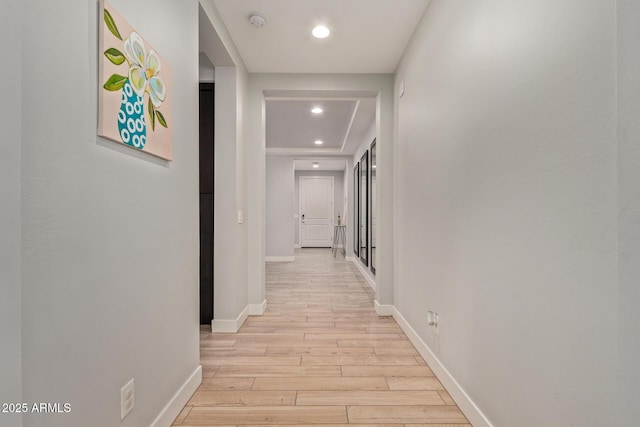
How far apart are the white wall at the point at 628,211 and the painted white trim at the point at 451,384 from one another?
34.0 inches

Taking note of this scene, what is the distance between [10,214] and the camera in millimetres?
781

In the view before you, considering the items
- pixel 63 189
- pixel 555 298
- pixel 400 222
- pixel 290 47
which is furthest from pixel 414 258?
pixel 63 189

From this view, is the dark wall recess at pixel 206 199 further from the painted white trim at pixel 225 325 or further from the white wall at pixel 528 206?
the white wall at pixel 528 206

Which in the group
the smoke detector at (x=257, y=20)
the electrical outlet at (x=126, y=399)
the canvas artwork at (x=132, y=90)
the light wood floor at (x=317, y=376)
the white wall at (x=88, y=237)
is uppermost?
the smoke detector at (x=257, y=20)

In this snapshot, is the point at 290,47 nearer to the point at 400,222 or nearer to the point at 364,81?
the point at 364,81

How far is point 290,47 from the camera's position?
2.90m

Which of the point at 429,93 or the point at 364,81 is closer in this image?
the point at 429,93

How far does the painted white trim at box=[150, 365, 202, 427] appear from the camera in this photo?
1552mm

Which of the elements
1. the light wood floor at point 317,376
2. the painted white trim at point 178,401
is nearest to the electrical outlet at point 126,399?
the painted white trim at point 178,401

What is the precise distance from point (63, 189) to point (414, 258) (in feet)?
7.55

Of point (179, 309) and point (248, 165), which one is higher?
point (248, 165)

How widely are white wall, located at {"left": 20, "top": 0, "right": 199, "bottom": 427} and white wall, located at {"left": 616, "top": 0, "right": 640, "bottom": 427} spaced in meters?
1.46

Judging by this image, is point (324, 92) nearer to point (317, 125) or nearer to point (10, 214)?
point (317, 125)

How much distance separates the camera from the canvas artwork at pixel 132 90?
1.12 meters
